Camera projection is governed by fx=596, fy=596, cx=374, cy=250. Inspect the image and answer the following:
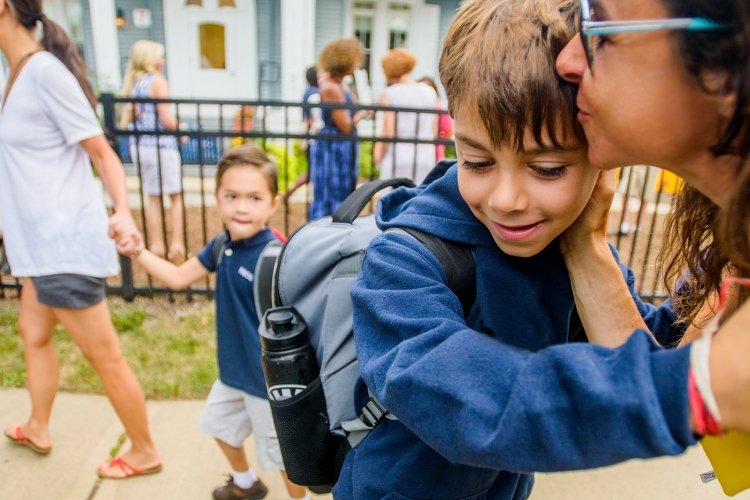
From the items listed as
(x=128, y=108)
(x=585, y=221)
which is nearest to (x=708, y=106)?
(x=585, y=221)

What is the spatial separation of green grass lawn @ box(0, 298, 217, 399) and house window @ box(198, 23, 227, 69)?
9506mm

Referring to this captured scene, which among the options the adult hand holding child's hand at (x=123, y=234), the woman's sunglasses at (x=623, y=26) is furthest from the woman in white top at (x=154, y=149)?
the woman's sunglasses at (x=623, y=26)

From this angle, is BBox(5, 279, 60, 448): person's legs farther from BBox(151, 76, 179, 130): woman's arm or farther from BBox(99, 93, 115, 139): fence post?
BBox(151, 76, 179, 130): woman's arm

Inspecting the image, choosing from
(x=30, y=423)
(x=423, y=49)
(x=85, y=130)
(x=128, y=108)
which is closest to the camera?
(x=85, y=130)

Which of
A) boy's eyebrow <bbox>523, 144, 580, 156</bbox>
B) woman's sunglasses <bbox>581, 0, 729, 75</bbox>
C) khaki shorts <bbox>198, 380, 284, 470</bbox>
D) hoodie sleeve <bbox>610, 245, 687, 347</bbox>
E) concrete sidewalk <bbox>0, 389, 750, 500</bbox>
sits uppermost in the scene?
woman's sunglasses <bbox>581, 0, 729, 75</bbox>

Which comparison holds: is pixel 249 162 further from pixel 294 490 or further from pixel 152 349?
pixel 152 349

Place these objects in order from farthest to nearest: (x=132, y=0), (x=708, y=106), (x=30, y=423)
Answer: (x=132, y=0) → (x=30, y=423) → (x=708, y=106)

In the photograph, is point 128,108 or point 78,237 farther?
point 128,108

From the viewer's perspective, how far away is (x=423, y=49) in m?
13.4

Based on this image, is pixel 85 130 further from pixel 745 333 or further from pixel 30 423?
pixel 745 333

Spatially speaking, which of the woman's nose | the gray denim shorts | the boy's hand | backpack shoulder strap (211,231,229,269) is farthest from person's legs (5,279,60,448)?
the woman's nose

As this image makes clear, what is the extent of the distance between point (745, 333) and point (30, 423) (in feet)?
10.2

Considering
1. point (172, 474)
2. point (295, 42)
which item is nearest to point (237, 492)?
point (172, 474)

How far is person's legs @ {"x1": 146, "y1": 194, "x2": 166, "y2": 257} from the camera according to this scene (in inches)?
232
